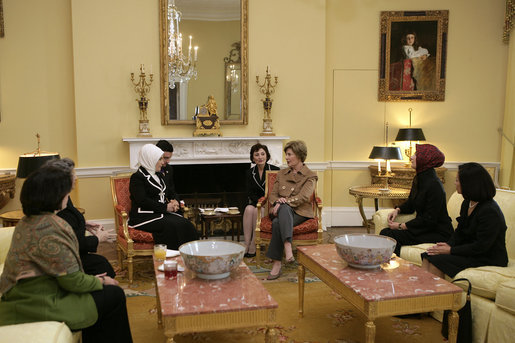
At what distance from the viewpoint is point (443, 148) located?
6.49 metres

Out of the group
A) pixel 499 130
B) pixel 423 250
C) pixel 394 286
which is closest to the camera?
pixel 394 286

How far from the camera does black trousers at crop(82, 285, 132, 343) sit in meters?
2.31

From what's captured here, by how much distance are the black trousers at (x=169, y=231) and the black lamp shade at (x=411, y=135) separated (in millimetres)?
3460

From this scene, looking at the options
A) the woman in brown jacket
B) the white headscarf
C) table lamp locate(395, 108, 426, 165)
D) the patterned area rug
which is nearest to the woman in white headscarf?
the white headscarf

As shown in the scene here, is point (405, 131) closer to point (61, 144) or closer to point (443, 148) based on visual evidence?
point (443, 148)

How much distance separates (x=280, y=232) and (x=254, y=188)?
92cm

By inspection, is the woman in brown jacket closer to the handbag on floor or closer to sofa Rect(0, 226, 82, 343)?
the handbag on floor

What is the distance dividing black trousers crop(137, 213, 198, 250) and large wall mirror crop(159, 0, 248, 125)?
213 cm

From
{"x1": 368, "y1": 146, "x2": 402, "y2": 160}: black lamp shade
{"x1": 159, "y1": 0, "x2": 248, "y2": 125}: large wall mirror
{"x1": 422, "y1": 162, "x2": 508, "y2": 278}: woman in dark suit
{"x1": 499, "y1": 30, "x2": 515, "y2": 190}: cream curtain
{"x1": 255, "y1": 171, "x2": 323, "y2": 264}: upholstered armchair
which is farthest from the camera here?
{"x1": 499, "y1": 30, "x2": 515, "y2": 190}: cream curtain

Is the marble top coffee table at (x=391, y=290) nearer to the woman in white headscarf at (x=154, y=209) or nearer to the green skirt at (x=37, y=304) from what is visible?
the green skirt at (x=37, y=304)

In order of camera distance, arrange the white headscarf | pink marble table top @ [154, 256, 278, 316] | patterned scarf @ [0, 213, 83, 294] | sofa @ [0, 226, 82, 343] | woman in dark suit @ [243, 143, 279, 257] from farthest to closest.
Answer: woman in dark suit @ [243, 143, 279, 257] → the white headscarf → pink marble table top @ [154, 256, 278, 316] → patterned scarf @ [0, 213, 83, 294] → sofa @ [0, 226, 82, 343]

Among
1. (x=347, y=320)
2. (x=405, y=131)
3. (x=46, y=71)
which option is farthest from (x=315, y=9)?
(x=347, y=320)

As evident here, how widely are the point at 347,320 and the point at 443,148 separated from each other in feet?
13.5

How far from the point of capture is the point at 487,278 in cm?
275
